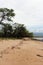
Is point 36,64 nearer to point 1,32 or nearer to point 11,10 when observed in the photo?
point 1,32

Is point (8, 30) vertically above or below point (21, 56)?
above

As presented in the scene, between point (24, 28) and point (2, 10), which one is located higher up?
point (2, 10)

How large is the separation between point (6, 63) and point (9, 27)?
32.8m

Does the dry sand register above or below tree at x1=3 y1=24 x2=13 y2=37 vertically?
below

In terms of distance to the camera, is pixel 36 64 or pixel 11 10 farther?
pixel 11 10

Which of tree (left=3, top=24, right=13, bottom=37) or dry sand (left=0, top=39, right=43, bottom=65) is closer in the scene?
dry sand (left=0, top=39, right=43, bottom=65)

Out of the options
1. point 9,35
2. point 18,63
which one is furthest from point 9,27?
point 18,63

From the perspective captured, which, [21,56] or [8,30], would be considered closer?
[21,56]

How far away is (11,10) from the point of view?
149 feet

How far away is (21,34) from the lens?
1695 inches

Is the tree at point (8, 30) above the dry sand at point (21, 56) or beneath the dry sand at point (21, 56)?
above

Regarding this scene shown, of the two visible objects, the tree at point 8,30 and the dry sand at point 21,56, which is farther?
the tree at point 8,30

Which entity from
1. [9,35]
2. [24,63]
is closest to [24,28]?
[9,35]

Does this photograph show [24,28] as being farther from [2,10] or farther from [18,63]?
[18,63]
